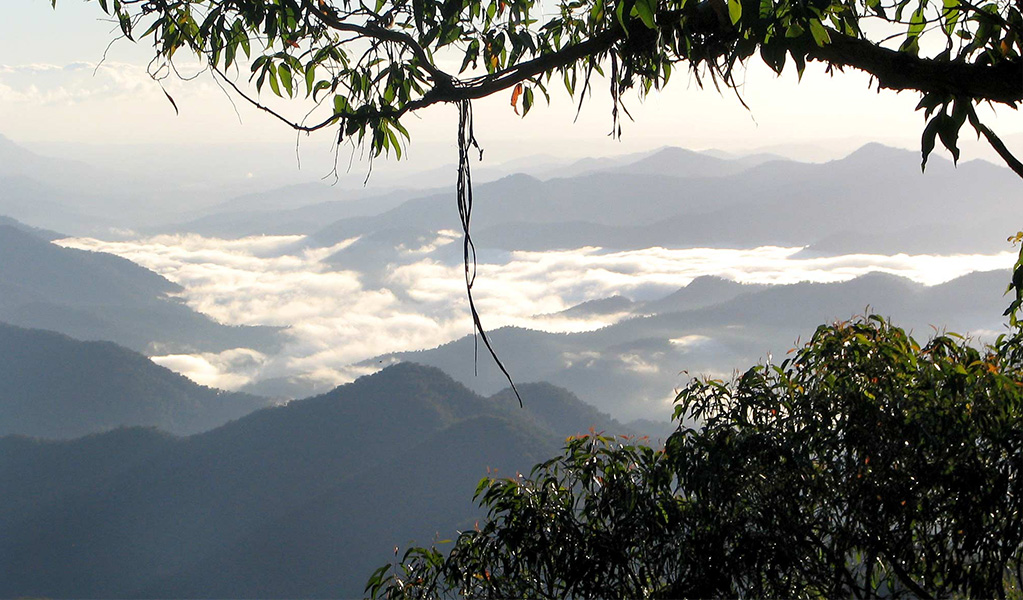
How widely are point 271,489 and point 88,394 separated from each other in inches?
2067

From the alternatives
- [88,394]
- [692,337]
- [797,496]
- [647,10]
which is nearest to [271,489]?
[88,394]

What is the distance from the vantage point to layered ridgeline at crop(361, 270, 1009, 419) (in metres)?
131

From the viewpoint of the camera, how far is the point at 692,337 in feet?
500

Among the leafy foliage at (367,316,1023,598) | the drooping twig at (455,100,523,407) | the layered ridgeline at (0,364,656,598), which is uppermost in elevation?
the drooping twig at (455,100,523,407)

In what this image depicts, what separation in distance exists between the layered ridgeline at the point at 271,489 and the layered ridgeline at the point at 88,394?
71.3 ft

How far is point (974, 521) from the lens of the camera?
3.72m

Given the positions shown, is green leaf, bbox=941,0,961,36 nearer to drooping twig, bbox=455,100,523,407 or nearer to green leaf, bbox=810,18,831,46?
green leaf, bbox=810,18,831,46

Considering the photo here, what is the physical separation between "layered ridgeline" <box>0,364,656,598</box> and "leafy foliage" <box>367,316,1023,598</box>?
59546mm

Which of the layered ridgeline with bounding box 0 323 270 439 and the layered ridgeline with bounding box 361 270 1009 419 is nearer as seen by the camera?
the layered ridgeline with bounding box 0 323 270 439

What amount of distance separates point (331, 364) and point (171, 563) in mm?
118665

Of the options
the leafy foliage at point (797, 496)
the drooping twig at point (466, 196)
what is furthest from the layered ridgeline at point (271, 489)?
the drooping twig at point (466, 196)

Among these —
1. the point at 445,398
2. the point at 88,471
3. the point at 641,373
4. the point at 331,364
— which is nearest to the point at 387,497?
the point at 445,398

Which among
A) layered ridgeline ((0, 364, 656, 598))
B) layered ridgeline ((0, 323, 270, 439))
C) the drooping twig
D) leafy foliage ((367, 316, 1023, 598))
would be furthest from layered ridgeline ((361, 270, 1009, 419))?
the drooping twig

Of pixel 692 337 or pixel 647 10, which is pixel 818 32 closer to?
pixel 647 10
